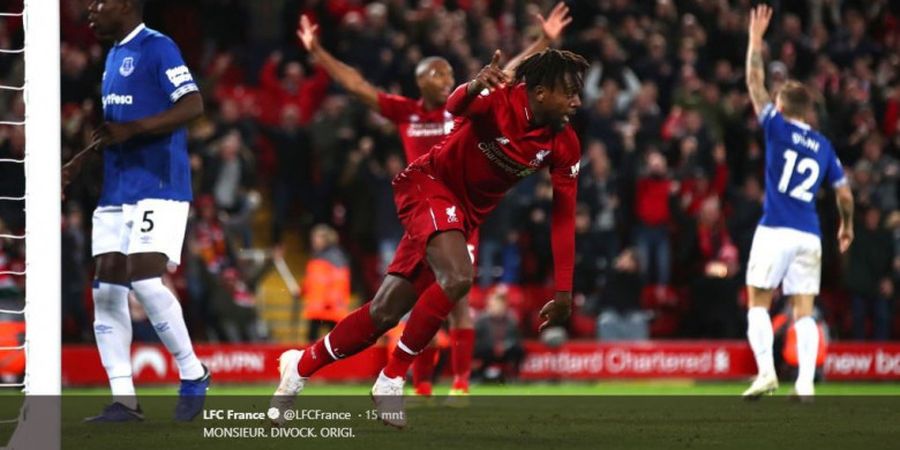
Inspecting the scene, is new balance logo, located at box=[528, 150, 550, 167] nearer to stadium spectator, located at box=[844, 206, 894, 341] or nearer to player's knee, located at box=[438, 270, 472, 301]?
player's knee, located at box=[438, 270, 472, 301]

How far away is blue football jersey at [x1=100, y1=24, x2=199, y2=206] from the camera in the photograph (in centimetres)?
830

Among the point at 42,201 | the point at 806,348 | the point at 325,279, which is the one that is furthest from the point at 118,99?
the point at 325,279

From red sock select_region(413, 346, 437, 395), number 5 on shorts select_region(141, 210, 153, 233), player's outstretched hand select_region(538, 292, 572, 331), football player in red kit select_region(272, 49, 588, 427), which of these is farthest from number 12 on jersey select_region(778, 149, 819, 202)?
number 5 on shorts select_region(141, 210, 153, 233)

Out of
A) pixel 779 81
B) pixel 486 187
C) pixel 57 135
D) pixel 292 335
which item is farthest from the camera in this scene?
pixel 779 81

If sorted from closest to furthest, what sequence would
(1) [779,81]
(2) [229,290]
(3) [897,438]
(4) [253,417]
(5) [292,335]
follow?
1. (3) [897,438]
2. (4) [253,417]
3. (2) [229,290]
4. (5) [292,335]
5. (1) [779,81]

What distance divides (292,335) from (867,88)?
30.4 ft

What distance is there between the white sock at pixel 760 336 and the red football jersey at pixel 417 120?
293cm

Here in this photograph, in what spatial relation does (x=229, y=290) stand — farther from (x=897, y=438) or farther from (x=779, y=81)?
(x=897, y=438)

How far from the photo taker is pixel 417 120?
10.8 meters

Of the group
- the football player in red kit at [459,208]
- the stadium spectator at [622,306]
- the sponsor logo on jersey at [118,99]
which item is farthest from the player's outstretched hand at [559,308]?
the stadium spectator at [622,306]

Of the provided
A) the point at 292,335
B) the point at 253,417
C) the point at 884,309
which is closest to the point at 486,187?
the point at 253,417

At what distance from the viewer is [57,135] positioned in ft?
19.8

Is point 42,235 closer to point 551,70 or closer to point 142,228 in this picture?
point 142,228

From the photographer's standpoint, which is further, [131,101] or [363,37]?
[363,37]
